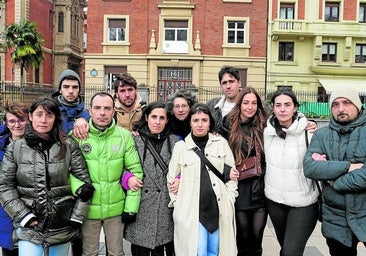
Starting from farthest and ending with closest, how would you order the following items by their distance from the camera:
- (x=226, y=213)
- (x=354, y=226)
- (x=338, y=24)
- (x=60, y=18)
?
(x=60, y=18)
(x=338, y=24)
(x=226, y=213)
(x=354, y=226)

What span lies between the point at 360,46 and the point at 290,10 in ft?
20.6

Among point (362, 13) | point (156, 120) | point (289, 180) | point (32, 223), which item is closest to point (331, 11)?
point (362, 13)

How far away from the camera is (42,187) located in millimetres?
3582

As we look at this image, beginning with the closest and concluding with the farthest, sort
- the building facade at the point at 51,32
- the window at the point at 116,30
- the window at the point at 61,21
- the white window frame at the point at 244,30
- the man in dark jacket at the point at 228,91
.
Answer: the man in dark jacket at the point at 228,91 → the white window frame at the point at 244,30 → the window at the point at 116,30 → the building facade at the point at 51,32 → the window at the point at 61,21

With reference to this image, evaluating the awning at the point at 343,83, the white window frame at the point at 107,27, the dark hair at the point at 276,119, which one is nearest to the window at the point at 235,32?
the white window frame at the point at 107,27

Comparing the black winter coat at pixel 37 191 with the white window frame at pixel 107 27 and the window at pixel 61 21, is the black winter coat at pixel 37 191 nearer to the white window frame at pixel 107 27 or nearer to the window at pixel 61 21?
the white window frame at pixel 107 27

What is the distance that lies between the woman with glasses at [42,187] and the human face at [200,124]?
118cm

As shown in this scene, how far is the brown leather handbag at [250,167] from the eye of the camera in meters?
4.16

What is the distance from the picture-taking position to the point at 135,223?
13.4 feet

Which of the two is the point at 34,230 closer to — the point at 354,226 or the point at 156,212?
the point at 156,212

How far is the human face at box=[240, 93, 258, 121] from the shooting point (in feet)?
14.2

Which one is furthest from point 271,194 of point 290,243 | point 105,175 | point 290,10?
point 290,10

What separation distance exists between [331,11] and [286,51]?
4663 mm

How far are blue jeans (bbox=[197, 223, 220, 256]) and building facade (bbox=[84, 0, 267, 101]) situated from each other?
24640 mm
